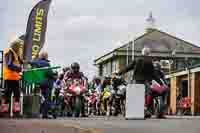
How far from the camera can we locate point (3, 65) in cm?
1405

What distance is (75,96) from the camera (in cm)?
1761

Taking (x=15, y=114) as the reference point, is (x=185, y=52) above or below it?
above

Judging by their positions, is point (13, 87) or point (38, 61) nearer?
point (13, 87)

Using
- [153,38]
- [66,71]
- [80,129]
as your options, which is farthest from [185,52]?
[80,129]

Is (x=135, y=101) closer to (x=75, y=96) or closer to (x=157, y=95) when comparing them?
(x=157, y=95)

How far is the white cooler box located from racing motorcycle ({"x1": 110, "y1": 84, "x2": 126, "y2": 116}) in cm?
619

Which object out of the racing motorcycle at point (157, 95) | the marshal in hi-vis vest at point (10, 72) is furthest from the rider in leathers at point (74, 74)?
the marshal in hi-vis vest at point (10, 72)

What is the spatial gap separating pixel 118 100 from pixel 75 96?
12.4 ft

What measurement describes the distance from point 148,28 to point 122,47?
10.7 metres

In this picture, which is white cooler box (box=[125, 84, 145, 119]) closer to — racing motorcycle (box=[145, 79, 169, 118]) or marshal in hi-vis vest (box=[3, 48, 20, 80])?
racing motorcycle (box=[145, 79, 169, 118])

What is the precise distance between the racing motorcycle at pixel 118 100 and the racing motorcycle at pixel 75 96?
328 cm

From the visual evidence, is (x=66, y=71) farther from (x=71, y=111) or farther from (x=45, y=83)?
(x=45, y=83)

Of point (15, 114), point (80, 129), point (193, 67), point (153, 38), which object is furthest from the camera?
point (153, 38)

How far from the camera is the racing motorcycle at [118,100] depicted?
20766 millimetres
